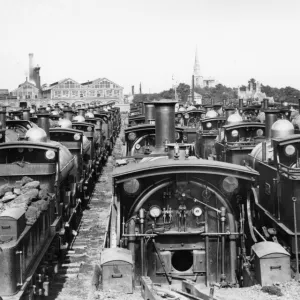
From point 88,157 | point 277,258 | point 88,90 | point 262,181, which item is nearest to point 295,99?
point 88,90

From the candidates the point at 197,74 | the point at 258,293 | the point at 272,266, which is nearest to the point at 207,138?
the point at 272,266

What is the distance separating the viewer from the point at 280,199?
416 inches

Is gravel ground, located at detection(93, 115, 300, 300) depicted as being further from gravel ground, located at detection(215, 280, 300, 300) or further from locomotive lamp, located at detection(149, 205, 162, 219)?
locomotive lamp, located at detection(149, 205, 162, 219)

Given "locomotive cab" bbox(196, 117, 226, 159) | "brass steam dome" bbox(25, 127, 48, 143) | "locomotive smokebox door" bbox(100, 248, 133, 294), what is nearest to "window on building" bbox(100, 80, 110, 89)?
"locomotive cab" bbox(196, 117, 226, 159)

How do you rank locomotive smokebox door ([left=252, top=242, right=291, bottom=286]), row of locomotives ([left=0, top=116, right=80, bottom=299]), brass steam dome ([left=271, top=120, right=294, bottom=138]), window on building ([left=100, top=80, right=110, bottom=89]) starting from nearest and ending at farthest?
row of locomotives ([left=0, top=116, right=80, bottom=299]), locomotive smokebox door ([left=252, top=242, right=291, bottom=286]), brass steam dome ([left=271, top=120, right=294, bottom=138]), window on building ([left=100, top=80, right=110, bottom=89])

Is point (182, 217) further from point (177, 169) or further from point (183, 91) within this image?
point (183, 91)

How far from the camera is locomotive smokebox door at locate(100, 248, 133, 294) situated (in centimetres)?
838

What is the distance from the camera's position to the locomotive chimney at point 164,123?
45.3 ft

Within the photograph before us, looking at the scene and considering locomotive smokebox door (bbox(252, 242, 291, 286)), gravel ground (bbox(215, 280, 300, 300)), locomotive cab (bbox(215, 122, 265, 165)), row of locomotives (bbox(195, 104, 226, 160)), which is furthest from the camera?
row of locomotives (bbox(195, 104, 226, 160))

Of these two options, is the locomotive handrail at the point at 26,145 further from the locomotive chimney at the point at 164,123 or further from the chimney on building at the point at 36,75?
the chimney on building at the point at 36,75

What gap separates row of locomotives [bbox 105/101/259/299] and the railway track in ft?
3.84

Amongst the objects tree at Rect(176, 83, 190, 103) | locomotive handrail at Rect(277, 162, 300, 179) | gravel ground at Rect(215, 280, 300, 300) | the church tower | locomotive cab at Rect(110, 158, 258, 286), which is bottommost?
gravel ground at Rect(215, 280, 300, 300)

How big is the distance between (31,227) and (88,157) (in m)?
12.7

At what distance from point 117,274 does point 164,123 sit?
6.43 metres
